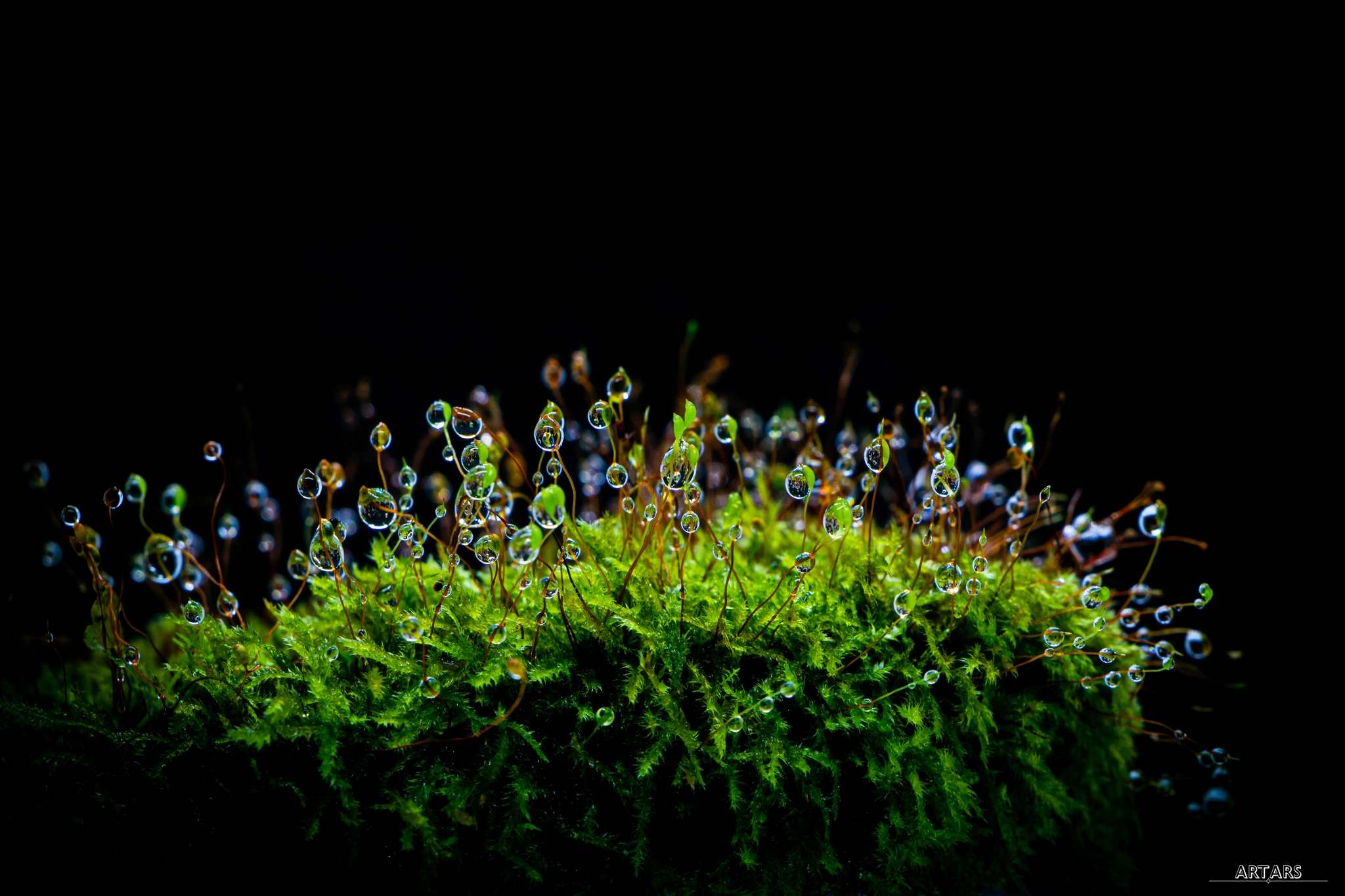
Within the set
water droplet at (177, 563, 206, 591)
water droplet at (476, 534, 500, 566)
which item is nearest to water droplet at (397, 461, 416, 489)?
water droplet at (476, 534, 500, 566)

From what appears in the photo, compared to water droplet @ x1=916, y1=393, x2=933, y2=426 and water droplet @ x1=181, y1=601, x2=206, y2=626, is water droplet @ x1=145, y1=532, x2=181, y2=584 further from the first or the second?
water droplet @ x1=916, y1=393, x2=933, y2=426

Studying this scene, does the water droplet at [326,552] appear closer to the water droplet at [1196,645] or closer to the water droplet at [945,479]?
the water droplet at [945,479]

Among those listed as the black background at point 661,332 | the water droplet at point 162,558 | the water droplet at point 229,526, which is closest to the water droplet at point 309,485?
the water droplet at point 162,558

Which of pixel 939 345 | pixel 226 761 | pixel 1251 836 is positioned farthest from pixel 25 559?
pixel 1251 836

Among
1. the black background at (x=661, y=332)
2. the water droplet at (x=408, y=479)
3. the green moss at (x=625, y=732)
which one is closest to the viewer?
the green moss at (x=625, y=732)

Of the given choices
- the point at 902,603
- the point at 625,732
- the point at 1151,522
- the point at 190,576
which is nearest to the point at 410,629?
the point at 625,732

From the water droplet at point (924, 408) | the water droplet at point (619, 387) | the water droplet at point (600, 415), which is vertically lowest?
the water droplet at point (600, 415)
